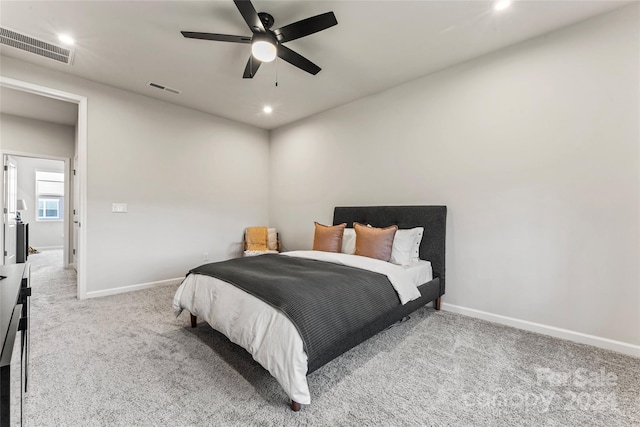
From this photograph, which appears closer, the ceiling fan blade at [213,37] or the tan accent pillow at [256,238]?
the ceiling fan blade at [213,37]

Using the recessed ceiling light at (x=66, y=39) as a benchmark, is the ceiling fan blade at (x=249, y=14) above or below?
below

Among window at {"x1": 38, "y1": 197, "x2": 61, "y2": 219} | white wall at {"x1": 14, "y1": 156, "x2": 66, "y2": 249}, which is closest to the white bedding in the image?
white wall at {"x1": 14, "y1": 156, "x2": 66, "y2": 249}

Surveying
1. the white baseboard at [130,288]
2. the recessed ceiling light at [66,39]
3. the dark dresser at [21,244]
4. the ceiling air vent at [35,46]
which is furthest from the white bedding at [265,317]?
the dark dresser at [21,244]

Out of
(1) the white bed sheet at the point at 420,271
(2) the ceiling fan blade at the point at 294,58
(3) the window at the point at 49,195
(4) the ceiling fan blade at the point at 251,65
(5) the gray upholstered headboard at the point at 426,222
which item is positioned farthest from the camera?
(3) the window at the point at 49,195

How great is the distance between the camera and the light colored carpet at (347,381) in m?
1.44

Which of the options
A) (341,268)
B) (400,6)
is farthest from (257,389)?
(400,6)

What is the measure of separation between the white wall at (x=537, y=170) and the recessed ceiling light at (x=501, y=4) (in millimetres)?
A: 626

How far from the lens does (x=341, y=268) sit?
2463 mm

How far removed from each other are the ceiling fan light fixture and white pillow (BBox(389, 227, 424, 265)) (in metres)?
2.11

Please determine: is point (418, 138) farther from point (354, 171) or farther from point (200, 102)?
point (200, 102)

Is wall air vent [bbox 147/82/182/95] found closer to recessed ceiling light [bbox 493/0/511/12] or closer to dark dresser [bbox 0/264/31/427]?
dark dresser [bbox 0/264/31/427]

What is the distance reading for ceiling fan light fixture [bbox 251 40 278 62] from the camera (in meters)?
2.15

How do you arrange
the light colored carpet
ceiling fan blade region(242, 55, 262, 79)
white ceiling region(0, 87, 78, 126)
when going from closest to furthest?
1. the light colored carpet
2. ceiling fan blade region(242, 55, 262, 79)
3. white ceiling region(0, 87, 78, 126)

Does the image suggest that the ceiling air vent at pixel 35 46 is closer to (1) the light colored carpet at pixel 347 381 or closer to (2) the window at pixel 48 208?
(1) the light colored carpet at pixel 347 381
